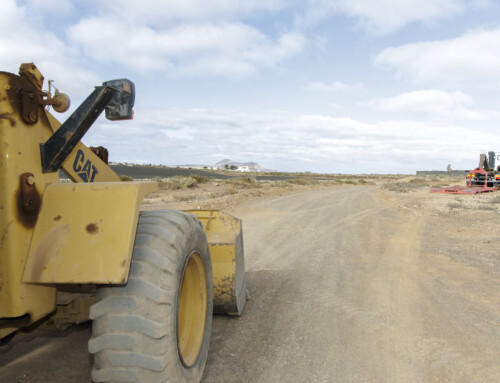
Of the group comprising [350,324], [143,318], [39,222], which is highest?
[39,222]

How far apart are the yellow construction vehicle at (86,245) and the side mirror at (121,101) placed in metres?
0.16

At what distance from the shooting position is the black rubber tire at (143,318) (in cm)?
207

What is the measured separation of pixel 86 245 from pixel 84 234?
0.07 meters

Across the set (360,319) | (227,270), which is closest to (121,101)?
(227,270)

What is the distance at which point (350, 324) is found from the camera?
4312mm

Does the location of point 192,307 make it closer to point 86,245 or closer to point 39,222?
point 86,245

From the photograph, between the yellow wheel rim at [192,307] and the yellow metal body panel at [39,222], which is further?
the yellow wheel rim at [192,307]

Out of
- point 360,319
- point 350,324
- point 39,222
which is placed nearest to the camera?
point 39,222

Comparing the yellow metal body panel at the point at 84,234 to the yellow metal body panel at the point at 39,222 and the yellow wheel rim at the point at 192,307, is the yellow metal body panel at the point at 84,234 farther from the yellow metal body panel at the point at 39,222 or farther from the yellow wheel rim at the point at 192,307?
the yellow wheel rim at the point at 192,307

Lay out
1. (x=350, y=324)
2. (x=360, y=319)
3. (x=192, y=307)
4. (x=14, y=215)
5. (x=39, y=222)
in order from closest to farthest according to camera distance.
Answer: (x=14, y=215)
(x=39, y=222)
(x=192, y=307)
(x=350, y=324)
(x=360, y=319)

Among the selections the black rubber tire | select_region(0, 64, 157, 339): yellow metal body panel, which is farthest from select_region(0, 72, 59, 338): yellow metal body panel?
the black rubber tire

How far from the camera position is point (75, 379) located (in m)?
3.08

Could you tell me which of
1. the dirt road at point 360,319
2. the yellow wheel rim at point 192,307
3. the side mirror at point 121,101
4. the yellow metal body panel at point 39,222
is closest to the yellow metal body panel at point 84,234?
the yellow metal body panel at point 39,222

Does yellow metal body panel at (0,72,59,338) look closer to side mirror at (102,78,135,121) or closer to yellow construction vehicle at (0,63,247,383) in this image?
yellow construction vehicle at (0,63,247,383)
